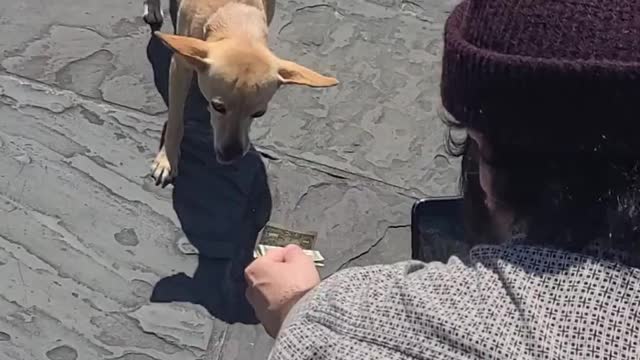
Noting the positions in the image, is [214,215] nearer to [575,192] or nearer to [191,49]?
[191,49]

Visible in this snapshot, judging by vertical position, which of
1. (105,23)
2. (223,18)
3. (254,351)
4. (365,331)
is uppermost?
(365,331)

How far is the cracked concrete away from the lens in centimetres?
306

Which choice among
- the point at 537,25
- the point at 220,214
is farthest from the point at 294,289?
the point at 220,214

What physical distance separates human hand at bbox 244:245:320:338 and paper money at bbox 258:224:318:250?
154cm

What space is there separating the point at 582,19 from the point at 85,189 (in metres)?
2.50

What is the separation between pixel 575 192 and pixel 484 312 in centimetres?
18

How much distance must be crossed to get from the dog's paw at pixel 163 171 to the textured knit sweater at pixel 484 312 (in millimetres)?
2181

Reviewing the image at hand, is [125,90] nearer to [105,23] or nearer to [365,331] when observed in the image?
[105,23]

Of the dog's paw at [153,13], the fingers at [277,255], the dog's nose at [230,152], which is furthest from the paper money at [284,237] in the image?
the fingers at [277,255]

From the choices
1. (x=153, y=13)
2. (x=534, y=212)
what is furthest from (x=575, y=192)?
(x=153, y=13)

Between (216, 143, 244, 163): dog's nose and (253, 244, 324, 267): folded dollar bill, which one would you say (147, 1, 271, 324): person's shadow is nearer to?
(253, 244, 324, 267): folded dollar bill

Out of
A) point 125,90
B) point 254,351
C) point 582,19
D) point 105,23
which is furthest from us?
point 105,23

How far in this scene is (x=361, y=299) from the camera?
4.22 feet

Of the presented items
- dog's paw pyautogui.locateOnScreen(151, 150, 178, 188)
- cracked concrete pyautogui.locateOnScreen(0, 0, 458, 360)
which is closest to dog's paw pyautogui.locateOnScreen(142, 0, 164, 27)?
cracked concrete pyautogui.locateOnScreen(0, 0, 458, 360)
